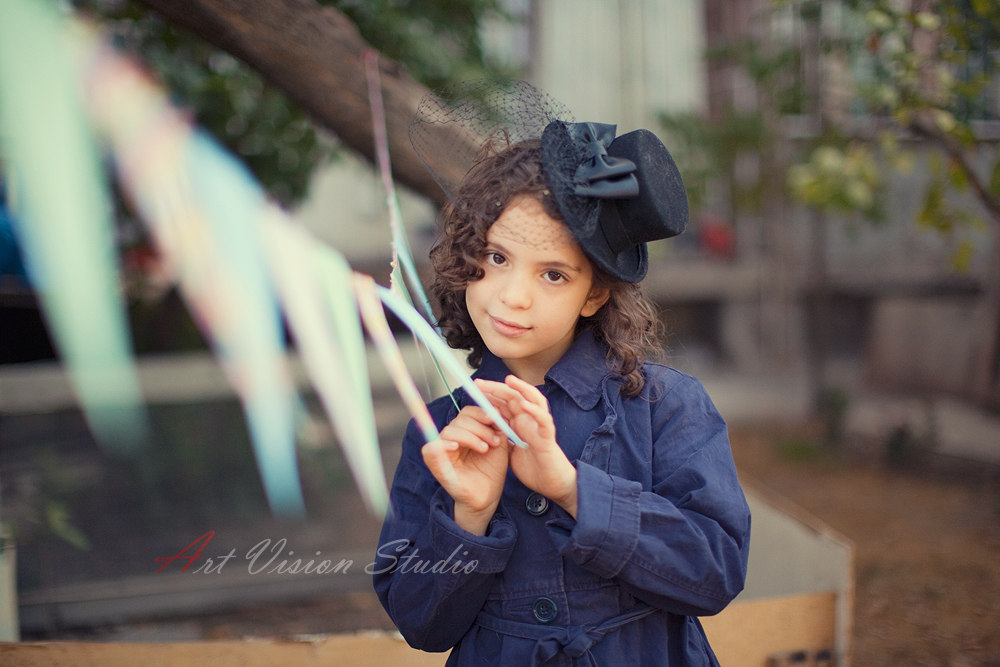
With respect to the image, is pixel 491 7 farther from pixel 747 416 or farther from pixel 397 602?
pixel 747 416

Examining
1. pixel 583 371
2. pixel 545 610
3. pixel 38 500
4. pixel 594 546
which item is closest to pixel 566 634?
pixel 545 610

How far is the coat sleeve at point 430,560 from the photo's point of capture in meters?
1.08

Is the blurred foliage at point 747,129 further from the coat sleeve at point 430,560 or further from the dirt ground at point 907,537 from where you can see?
the coat sleeve at point 430,560

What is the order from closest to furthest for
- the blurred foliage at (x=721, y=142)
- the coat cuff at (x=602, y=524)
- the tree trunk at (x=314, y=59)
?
the coat cuff at (x=602, y=524) → the tree trunk at (x=314, y=59) → the blurred foliage at (x=721, y=142)

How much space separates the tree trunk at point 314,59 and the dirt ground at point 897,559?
75.3 inches

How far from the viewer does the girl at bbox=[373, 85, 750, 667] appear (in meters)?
1.03

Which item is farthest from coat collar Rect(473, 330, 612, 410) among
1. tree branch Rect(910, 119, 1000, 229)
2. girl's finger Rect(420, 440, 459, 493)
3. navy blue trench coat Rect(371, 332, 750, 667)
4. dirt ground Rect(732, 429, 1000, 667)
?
tree branch Rect(910, 119, 1000, 229)

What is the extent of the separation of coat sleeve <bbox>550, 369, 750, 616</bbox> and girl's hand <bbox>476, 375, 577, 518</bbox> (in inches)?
1.0

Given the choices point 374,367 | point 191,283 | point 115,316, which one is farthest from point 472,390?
point 115,316

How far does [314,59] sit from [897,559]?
3337mm

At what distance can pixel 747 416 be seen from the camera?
5871 millimetres

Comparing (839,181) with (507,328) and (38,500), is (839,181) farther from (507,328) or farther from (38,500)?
(38,500)

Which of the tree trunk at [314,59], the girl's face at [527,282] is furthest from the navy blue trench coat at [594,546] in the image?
the tree trunk at [314,59]

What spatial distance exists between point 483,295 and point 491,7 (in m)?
2.32
